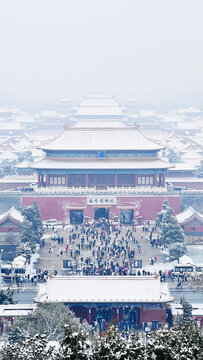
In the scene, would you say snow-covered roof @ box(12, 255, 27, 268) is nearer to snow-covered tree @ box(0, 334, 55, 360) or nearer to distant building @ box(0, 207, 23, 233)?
distant building @ box(0, 207, 23, 233)

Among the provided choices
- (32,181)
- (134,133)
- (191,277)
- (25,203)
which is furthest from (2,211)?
(191,277)

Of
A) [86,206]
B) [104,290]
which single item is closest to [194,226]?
[86,206]

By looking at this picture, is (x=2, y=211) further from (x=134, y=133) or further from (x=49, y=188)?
(x=134, y=133)

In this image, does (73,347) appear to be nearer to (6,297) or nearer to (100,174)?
(6,297)

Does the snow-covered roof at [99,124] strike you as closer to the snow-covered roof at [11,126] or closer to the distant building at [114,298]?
the snow-covered roof at [11,126]

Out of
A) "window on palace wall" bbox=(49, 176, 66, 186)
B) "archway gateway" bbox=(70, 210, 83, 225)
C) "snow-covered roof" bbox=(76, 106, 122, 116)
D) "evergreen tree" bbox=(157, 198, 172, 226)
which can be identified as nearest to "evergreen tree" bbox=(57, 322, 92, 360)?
"evergreen tree" bbox=(157, 198, 172, 226)

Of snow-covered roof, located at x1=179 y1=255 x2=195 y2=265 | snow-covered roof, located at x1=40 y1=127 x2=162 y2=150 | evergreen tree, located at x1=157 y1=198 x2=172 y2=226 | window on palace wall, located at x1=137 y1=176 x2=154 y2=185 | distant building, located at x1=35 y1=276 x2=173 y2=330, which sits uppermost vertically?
snow-covered roof, located at x1=40 y1=127 x2=162 y2=150
